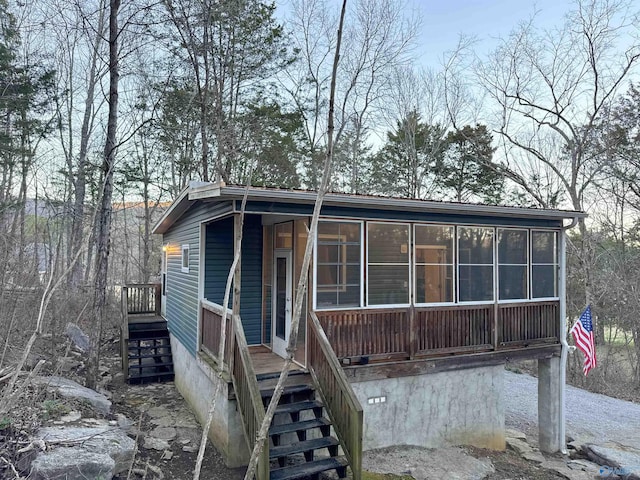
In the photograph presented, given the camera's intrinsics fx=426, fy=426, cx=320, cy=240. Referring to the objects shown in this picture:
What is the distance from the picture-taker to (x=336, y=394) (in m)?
5.10

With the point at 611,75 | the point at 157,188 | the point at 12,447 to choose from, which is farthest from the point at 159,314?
the point at 611,75

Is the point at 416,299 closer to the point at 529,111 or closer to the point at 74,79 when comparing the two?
the point at 529,111

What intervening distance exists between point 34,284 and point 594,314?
17568mm

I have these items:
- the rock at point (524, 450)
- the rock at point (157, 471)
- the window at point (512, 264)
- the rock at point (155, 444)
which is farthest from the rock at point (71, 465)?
the rock at point (524, 450)

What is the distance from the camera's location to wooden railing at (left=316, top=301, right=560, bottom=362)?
598cm

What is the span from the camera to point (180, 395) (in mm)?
8445

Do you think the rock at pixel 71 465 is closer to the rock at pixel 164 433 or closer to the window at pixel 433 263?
the rock at pixel 164 433

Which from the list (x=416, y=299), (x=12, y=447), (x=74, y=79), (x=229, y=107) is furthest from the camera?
(x=74, y=79)

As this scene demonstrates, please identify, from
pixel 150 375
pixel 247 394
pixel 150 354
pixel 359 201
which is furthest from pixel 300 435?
pixel 150 354

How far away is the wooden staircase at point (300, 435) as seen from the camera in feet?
15.2

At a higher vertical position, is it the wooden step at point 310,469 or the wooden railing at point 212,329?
the wooden railing at point 212,329

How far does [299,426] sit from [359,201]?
2.96 metres

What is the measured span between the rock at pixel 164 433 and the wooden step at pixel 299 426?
6.77ft

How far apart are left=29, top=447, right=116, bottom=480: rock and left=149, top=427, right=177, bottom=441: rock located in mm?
1984
